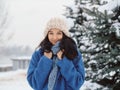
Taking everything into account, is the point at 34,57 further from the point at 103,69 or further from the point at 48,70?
the point at 103,69

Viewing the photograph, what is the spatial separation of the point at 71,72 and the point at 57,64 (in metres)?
0.14

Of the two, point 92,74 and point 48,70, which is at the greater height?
point 48,70

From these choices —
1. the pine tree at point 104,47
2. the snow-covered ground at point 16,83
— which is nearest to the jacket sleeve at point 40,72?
the pine tree at point 104,47

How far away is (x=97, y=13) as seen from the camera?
6078 mm

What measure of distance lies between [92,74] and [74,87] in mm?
3893

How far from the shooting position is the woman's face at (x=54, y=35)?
3922 mm

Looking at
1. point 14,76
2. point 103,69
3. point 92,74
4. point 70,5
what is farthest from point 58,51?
point 14,76

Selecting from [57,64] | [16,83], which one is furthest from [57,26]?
[16,83]

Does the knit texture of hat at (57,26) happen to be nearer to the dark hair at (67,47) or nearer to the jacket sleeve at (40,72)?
the dark hair at (67,47)

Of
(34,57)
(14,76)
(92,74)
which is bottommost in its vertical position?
(14,76)

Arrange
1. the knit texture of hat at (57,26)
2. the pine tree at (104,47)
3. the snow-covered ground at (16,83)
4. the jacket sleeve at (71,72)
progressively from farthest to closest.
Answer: the snow-covered ground at (16,83), the pine tree at (104,47), the knit texture of hat at (57,26), the jacket sleeve at (71,72)

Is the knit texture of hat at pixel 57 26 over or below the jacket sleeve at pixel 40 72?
over

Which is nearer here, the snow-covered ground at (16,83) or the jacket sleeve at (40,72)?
the jacket sleeve at (40,72)

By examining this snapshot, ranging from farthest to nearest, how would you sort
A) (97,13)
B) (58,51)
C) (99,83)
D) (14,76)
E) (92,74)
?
(14,76)
(92,74)
(99,83)
(97,13)
(58,51)
